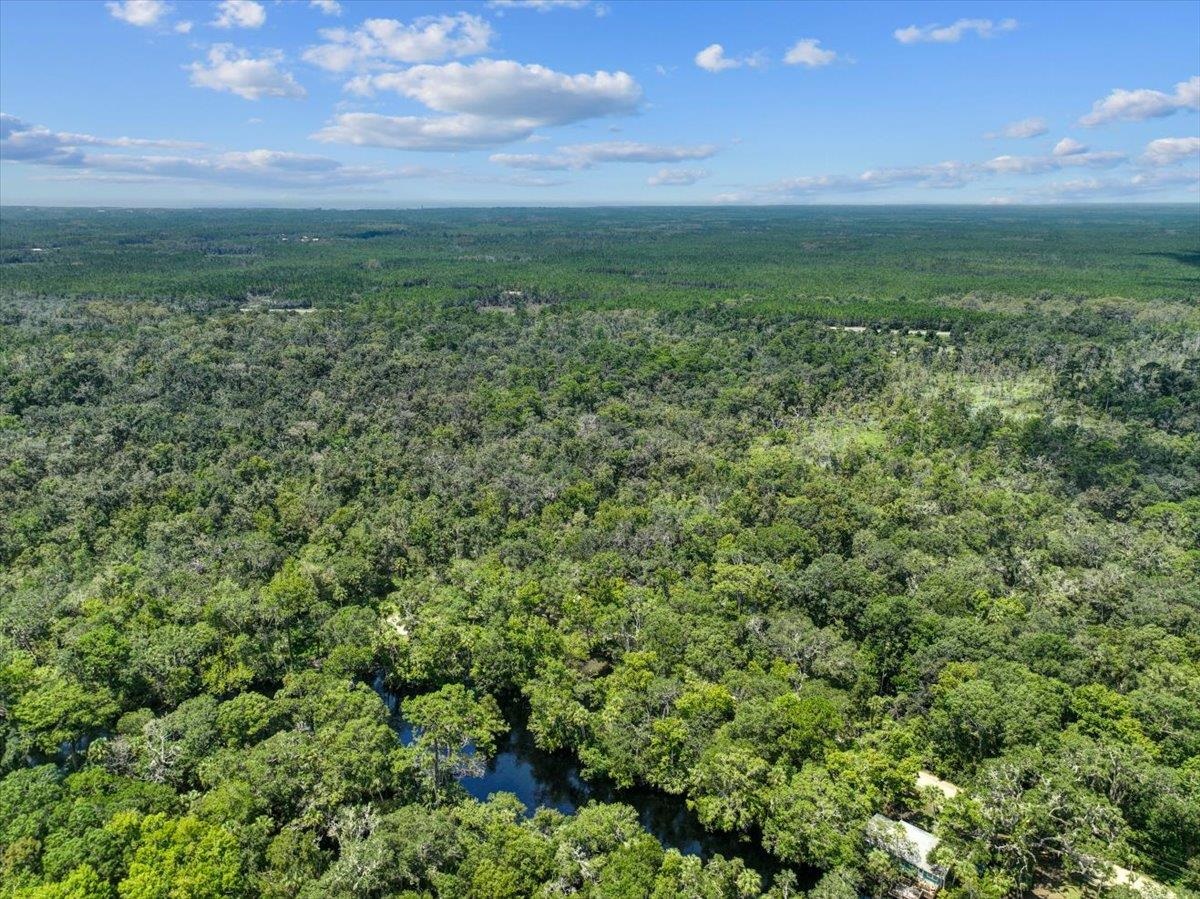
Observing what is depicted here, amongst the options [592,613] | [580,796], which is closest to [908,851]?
[580,796]

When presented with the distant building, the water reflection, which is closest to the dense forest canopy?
the water reflection

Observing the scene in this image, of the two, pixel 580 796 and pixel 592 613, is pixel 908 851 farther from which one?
pixel 592 613

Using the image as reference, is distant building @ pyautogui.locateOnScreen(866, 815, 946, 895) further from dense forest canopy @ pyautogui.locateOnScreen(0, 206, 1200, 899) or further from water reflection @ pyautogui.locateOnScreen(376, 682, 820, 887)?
water reflection @ pyautogui.locateOnScreen(376, 682, 820, 887)

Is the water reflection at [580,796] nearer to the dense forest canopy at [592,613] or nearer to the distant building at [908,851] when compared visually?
the dense forest canopy at [592,613]

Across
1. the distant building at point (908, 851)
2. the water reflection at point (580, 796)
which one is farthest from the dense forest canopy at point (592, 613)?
the distant building at point (908, 851)

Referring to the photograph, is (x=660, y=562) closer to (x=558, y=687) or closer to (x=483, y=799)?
(x=558, y=687)

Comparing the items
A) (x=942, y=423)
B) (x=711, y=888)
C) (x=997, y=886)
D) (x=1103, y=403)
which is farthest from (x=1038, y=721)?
(x=1103, y=403)

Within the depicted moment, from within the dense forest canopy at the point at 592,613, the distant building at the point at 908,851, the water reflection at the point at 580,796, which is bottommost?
the water reflection at the point at 580,796
